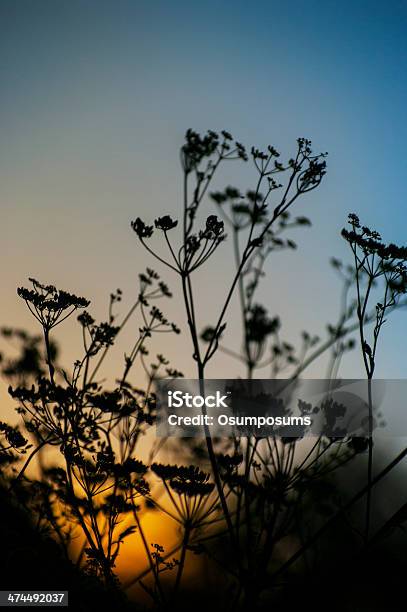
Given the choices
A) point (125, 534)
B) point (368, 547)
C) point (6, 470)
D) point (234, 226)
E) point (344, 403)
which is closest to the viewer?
point (368, 547)

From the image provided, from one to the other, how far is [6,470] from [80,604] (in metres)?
1.77

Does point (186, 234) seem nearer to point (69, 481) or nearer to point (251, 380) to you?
point (251, 380)

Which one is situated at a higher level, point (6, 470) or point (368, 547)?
point (6, 470)

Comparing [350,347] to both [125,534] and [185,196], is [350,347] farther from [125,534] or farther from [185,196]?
[125,534]

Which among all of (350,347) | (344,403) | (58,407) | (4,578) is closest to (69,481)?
(58,407)

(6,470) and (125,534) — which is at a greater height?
(6,470)

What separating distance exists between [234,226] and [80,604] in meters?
4.21

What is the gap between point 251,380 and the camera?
15.4 ft

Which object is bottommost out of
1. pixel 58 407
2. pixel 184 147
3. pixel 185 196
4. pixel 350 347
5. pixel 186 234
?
pixel 58 407

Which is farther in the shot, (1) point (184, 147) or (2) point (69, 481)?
(1) point (184, 147)

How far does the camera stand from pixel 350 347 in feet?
17.6

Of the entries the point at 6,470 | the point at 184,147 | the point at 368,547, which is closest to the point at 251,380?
the point at 368,547

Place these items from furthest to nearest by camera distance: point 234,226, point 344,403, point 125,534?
point 234,226 → point 344,403 → point 125,534

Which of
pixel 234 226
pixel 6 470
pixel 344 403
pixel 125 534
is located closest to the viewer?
pixel 125 534
